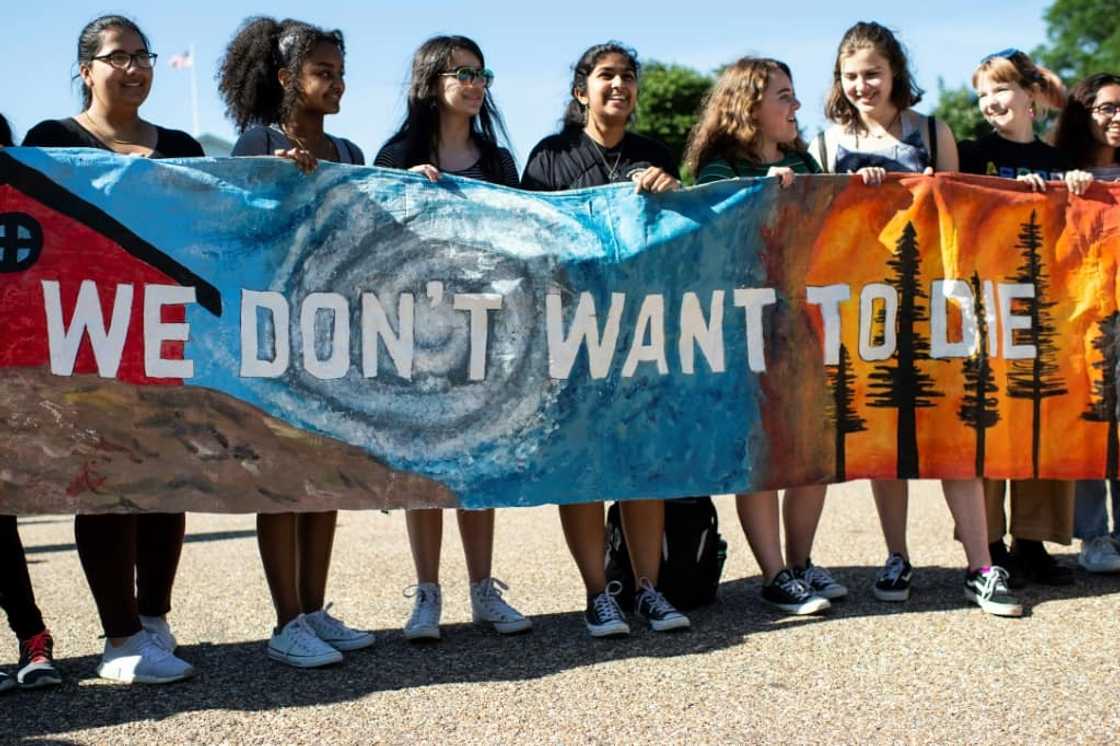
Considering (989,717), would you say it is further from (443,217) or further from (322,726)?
(443,217)

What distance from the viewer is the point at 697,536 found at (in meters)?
5.50

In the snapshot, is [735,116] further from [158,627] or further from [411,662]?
[158,627]

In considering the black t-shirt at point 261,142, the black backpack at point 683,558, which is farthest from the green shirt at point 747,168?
the black t-shirt at point 261,142

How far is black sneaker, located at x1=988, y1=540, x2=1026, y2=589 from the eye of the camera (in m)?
5.80

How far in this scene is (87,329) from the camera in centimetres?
456

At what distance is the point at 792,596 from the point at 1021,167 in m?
2.19

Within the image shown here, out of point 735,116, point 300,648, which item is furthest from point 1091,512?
point 300,648

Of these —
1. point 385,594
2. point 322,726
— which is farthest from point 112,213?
point 385,594

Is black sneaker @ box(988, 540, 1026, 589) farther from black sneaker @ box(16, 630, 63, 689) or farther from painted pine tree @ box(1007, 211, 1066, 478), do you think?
black sneaker @ box(16, 630, 63, 689)

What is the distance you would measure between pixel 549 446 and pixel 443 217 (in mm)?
947

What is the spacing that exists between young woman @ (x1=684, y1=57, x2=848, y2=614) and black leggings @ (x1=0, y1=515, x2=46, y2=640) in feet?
9.03

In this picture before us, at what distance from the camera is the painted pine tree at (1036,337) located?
222 inches

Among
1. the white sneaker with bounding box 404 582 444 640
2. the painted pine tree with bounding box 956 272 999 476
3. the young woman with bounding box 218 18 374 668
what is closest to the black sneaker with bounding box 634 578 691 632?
the white sneaker with bounding box 404 582 444 640

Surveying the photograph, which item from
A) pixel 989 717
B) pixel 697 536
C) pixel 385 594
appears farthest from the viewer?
pixel 385 594
